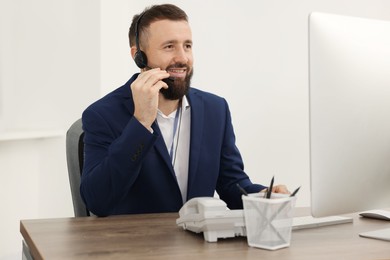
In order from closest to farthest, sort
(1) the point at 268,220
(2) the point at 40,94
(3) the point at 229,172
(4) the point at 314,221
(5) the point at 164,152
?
(1) the point at 268,220 → (4) the point at 314,221 → (5) the point at 164,152 → (3) the point at 229,172 → (2) the point at 40,94

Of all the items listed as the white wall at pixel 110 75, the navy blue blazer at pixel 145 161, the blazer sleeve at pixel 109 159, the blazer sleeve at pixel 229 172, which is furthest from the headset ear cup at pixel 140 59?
the white wall at pixel 110 75

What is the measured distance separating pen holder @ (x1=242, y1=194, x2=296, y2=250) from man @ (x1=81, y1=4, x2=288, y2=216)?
0.38 meters

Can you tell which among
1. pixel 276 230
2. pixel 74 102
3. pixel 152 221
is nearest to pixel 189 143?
pixel 152 221

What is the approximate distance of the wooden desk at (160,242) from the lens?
125 centimetres

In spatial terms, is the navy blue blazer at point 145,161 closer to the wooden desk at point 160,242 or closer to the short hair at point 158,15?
the wooden desk at point 160,242

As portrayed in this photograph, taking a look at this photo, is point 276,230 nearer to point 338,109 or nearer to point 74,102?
point 338,109

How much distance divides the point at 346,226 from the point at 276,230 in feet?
1.22

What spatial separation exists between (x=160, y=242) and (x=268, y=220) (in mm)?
239

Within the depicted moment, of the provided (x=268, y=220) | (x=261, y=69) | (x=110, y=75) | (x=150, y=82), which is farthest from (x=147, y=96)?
(x=261, y=69)

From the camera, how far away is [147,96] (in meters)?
1.75

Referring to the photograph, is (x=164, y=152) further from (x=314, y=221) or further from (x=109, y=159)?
(x=314, y=221)

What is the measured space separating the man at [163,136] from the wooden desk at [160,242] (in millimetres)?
167

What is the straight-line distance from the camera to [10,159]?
10.1ft

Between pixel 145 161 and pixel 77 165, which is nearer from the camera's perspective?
pixel 145 161
